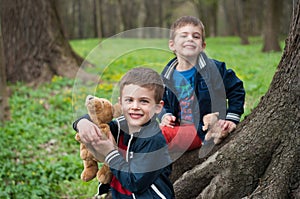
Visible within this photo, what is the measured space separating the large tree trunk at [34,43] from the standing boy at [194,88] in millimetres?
6055

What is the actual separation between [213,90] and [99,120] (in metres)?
1.03

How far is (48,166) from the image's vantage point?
4961 millimetres

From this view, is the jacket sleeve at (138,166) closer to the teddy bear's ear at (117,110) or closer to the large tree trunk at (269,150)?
the teddy bear's ear at (117,110)

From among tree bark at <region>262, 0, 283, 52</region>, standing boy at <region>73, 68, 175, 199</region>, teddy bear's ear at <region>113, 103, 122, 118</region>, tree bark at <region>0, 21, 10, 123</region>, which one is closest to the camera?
standing boy at <region>73, 68, 175, 199</region>

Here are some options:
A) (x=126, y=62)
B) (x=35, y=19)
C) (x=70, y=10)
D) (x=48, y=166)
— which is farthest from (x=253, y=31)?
(x=48, y=166)

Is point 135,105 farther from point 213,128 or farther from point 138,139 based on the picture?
point 213,128

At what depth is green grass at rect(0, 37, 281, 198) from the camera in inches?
108

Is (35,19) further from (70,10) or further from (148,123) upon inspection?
(70,10)

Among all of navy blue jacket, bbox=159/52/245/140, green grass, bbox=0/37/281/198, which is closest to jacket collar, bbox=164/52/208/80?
navy blue jacket, bbox=159/52/245/140

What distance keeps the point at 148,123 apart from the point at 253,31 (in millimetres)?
32124

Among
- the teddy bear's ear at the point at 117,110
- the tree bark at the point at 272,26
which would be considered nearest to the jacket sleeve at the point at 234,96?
the teddy bear's ear at the point at 117,110

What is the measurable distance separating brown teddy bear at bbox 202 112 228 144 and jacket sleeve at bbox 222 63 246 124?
0.38ft

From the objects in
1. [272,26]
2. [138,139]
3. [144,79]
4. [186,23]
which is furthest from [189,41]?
[272,26]

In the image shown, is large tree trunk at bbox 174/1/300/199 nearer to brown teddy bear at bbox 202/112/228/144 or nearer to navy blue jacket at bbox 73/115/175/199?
brown teddy bear at bbox 202/112/228/144
